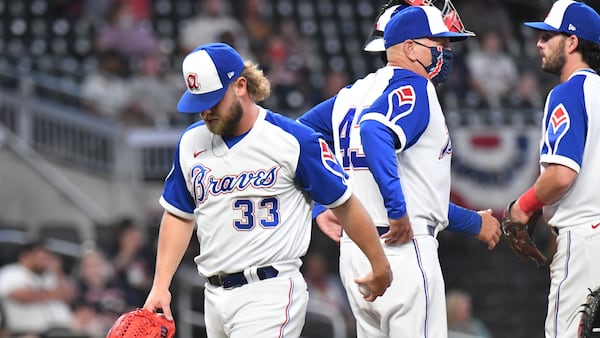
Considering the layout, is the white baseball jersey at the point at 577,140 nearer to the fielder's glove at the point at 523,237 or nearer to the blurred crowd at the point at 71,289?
the fielder's glove at the point at 523,237

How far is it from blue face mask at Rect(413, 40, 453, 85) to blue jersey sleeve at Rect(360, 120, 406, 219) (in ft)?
1.67

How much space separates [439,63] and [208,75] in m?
1.22

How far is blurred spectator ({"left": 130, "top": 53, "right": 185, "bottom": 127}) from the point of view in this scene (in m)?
13.3

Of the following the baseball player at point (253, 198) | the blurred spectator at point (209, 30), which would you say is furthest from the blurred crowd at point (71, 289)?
the baseball player at point (253, 198)

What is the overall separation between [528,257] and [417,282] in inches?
35.2

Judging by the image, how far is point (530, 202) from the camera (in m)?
6.06

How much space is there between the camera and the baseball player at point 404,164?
18.5 feet

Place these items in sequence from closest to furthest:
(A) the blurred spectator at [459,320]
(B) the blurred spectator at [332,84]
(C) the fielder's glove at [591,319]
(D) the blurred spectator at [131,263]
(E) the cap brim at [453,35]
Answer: (C) the fielder's glove at [591,319]
(E) the cap brim at [453,35]
(D) the blurred spectator at [131,263]
(A) the blurred spectator at [459,320]
(B) the blurred spectator at [332,84]

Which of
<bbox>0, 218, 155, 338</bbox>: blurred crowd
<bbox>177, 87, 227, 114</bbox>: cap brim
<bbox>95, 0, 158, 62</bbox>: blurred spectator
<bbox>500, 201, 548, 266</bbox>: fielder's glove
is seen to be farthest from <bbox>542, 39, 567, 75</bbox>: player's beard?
<bbox>95, 0, 158, 62</bbox>: blurred spectator

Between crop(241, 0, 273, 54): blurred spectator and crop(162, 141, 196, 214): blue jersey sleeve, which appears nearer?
crop(162, 141, 196, 214): blue jersey sleeve

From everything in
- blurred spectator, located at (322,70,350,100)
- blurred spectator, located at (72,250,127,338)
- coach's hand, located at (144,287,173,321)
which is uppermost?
coach's hand, located at (144,287,173,321)

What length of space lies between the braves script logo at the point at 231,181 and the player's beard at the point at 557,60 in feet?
5.26

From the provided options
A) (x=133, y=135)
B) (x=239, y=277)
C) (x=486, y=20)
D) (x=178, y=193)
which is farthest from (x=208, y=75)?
(x=486, y=20)

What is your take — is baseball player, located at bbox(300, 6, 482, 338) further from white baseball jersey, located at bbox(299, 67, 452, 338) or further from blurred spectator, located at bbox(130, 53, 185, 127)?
blurred spectator, located at bbox(130, 53, 185, 127)
